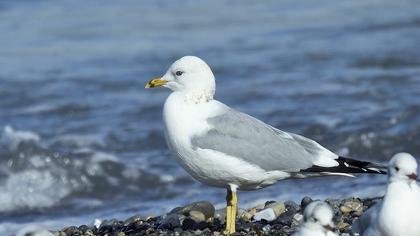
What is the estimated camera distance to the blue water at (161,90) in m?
11.2

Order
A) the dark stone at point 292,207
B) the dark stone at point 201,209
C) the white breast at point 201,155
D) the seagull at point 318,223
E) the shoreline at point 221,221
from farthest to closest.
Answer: the dark stone at point 201,209 < the dark stone at point 292,207 < the shoreline at point 221,221 < the white breast at point 201,155 < the seagull at point 318,223

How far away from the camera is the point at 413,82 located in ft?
48.2

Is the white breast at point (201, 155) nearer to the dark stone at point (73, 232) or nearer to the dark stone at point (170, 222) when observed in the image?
the dark stone at point (170, 222)

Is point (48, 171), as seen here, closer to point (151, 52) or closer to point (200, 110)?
point (200, 110)

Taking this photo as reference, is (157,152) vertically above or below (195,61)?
below

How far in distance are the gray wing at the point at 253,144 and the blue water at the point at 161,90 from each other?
2.23 meters

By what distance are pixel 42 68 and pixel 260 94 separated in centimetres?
377

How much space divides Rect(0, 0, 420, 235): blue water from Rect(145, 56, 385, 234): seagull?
2.19 metres

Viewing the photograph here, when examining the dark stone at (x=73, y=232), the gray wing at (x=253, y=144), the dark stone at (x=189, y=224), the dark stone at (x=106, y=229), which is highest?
the gray wing at (x=253, y=144)

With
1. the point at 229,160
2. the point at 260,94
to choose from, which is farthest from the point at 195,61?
the point at 260,94

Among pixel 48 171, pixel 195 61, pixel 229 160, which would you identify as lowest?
pixel 48 171

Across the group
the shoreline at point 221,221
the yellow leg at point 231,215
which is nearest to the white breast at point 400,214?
the shoreline at point 221,221

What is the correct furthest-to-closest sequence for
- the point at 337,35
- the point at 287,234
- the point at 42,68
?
the point at 337,35
the point at 42,68
the point at 287,234

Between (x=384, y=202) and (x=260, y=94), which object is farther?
(x=260, y=94)
